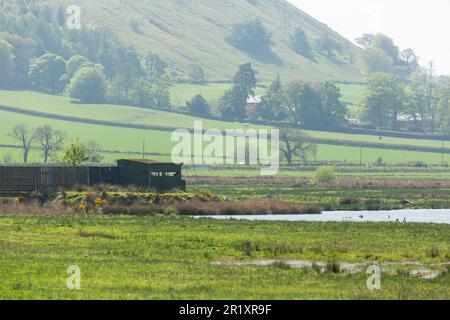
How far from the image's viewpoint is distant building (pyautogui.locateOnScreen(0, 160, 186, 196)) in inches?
4070

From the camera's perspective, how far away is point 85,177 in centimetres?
10575

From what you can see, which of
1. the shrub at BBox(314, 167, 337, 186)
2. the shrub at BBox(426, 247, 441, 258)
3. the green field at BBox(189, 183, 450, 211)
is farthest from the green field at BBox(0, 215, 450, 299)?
the shrub at BBox(314, 167, 337, 186)

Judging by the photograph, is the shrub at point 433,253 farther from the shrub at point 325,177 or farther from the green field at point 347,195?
the shrub at point 325,177

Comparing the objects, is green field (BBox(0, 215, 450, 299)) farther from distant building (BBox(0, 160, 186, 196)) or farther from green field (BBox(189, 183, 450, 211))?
green field (BBox(189, 183, 450, 211))

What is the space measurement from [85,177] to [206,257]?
5301 cm

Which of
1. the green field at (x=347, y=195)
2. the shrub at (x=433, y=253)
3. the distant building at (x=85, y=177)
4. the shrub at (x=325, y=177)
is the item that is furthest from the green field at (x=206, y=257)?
the shrub at (x=325, y=177)

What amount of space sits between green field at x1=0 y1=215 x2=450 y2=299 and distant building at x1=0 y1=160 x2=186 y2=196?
25230 mm

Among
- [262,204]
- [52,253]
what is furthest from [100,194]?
[52,253]

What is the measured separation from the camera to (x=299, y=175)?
193 m

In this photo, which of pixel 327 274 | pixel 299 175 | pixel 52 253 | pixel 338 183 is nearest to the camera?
pixel 327 274

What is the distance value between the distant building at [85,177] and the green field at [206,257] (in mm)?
25230
